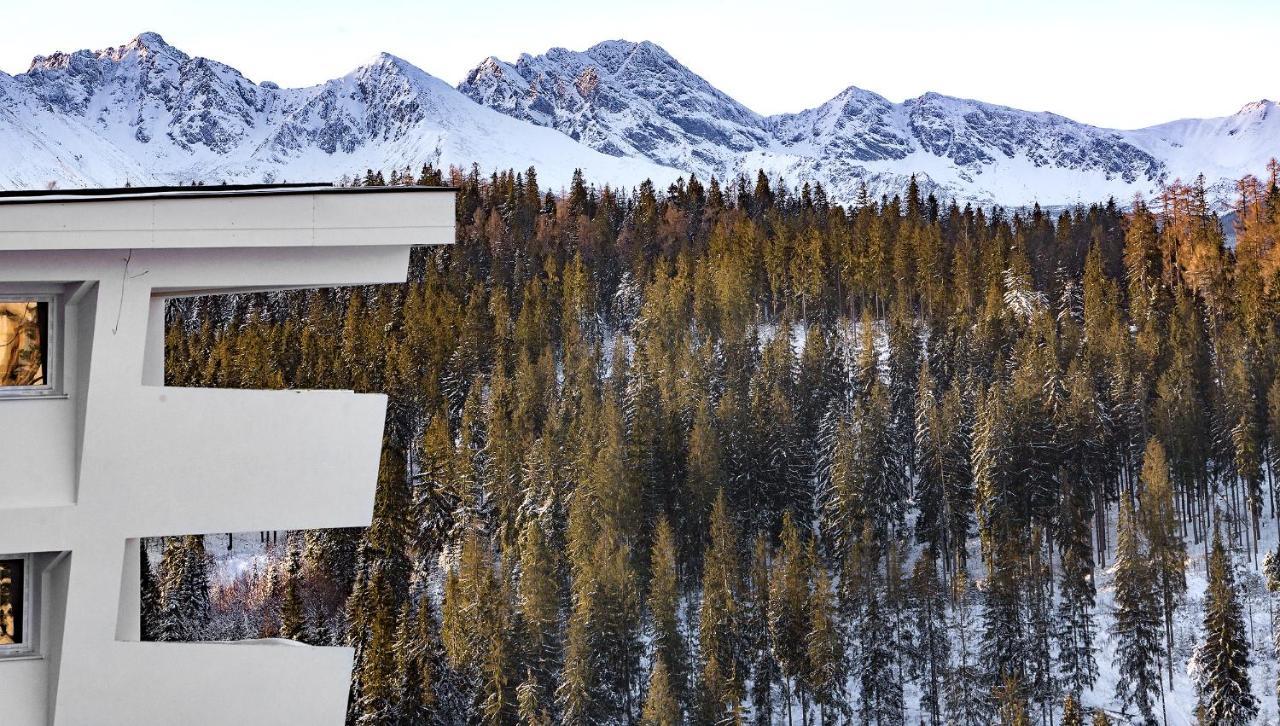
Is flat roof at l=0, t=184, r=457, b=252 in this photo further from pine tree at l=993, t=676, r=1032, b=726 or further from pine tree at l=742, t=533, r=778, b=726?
pine tree at l=742, t=533, r=778, b=726

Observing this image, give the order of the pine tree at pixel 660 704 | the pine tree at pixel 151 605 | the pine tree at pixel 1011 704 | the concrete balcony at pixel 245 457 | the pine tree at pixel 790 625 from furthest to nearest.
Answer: the pine tree at pixel 790 625, the pine tree at pixel 151 605, the pine tree at pixel 660 704, the pine tree at pixel 1011 704, the concrete balcony at pixel 245 457

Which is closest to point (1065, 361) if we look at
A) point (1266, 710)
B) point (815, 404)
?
point (815, 404)

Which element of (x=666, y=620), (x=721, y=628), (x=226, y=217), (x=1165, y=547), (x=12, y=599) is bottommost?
(x=721, y=628)

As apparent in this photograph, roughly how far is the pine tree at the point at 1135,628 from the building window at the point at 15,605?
2951 inches

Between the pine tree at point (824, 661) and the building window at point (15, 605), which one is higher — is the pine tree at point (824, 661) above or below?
below

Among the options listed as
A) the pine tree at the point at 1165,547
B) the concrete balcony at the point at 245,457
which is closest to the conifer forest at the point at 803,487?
the pine tree at the point at 1165,547

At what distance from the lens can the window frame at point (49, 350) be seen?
27.0 feet

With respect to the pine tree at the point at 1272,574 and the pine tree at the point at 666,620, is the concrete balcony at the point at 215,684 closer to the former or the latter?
the pine tree at the point at 666,620

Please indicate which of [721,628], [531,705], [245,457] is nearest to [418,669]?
[531,705]

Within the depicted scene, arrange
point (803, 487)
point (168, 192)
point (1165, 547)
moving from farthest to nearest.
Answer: point (803, 487), point (1165, 547), point (168, 192)

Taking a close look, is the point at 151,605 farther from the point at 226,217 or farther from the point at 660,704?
the point at 226,217

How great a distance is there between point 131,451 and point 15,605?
1.28m

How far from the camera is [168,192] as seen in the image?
26.9 ft

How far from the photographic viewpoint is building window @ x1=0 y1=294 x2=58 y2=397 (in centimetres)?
823
